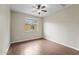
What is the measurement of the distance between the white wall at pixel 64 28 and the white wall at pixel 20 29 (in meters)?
0.14

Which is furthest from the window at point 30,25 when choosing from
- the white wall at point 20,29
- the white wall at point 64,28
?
the white wall at point 64,28

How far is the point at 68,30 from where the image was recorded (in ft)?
4.06

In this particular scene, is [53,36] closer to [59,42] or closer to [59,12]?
[59,42]

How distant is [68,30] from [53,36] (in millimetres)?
245

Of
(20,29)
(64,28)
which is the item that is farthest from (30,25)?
(64,28)

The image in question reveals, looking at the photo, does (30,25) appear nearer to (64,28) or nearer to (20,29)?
(20,29)

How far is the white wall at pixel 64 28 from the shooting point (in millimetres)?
1188

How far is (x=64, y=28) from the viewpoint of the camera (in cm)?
123

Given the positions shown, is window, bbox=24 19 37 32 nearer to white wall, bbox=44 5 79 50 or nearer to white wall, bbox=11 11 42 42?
white wall, bbox=11 11 42 42

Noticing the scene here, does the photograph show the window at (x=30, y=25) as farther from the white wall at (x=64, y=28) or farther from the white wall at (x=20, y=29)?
the white wall at (x=64, y=28)

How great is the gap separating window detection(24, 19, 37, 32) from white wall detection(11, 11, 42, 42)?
0.15 ft

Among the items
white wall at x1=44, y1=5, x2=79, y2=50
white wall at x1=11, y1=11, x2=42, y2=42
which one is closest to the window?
white wall at x1=11, y1=11, x2=42, y2=42
